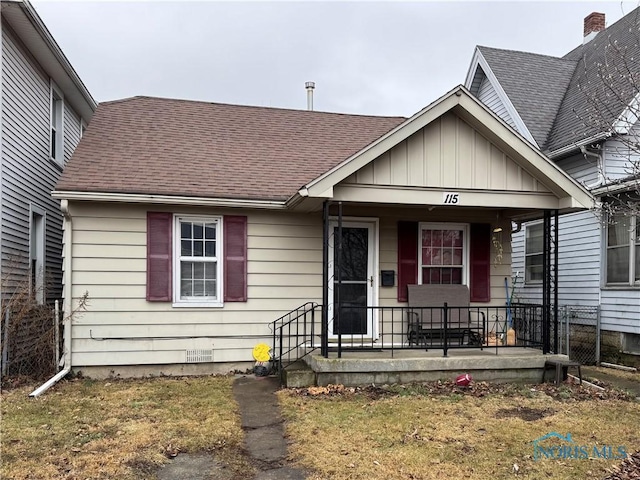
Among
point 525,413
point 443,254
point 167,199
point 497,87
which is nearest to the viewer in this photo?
point 525,413

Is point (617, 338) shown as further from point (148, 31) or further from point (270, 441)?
point (148, 31)

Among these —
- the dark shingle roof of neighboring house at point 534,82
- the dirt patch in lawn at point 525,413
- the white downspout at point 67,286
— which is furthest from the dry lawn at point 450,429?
the dark shingle roof of neighboring house at point 534,82

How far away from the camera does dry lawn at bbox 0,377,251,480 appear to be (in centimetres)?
441

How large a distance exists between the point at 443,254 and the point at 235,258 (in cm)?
369

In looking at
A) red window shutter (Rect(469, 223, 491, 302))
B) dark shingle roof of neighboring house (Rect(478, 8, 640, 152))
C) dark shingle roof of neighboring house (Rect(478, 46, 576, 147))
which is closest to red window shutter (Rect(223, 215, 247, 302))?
red window shutter (Rect(469, 223, 491, 302))

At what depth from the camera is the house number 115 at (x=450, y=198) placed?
24.9ft

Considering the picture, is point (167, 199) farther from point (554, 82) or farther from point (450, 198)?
point (554, 82)

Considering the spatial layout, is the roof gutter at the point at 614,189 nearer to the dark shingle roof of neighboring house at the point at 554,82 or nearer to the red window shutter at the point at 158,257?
the dark shingle roof of neighboring house at the point at 554,82

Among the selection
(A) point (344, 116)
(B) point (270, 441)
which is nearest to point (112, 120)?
(A) point (344, 116)

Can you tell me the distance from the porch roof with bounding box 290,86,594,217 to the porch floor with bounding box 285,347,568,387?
2233mm

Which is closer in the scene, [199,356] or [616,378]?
[199,356]

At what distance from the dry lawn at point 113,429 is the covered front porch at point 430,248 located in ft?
5.67

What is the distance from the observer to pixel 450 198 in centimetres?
761

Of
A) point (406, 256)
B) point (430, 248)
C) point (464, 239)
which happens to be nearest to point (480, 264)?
point (464, 239)
